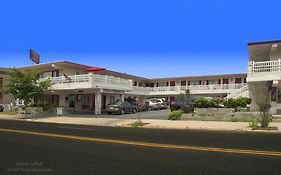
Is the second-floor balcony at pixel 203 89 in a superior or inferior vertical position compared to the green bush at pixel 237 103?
superior

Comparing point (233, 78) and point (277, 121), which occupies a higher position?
point (233, 78)

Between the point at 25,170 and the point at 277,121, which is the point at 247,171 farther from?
the point at 277,121

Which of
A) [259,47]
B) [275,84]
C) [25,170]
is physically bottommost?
[25,170]

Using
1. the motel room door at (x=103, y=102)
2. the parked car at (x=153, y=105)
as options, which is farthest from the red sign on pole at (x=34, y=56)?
the parked car at (x=153, y=105)

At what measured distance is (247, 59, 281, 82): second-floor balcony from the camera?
24.9 meters

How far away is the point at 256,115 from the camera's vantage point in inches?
875

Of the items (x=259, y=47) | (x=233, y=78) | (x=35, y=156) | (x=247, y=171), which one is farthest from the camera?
(x=233, y=78)

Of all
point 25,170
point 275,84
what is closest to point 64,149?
point 25,170

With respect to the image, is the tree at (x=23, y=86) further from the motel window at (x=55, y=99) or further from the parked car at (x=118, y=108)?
the motel window at (x=55, y=99)

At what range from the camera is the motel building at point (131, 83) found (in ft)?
85.7

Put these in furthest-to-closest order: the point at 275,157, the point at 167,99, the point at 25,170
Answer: the point at 167,99 < the point at 275,157 < the point at 25,170

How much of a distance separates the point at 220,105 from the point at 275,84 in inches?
174

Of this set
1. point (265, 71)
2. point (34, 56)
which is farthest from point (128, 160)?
point (34, 56)

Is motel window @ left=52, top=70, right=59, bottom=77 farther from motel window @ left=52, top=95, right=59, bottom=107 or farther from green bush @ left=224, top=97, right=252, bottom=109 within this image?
green bush @ left=224, top=97, right=252, bottom=109
